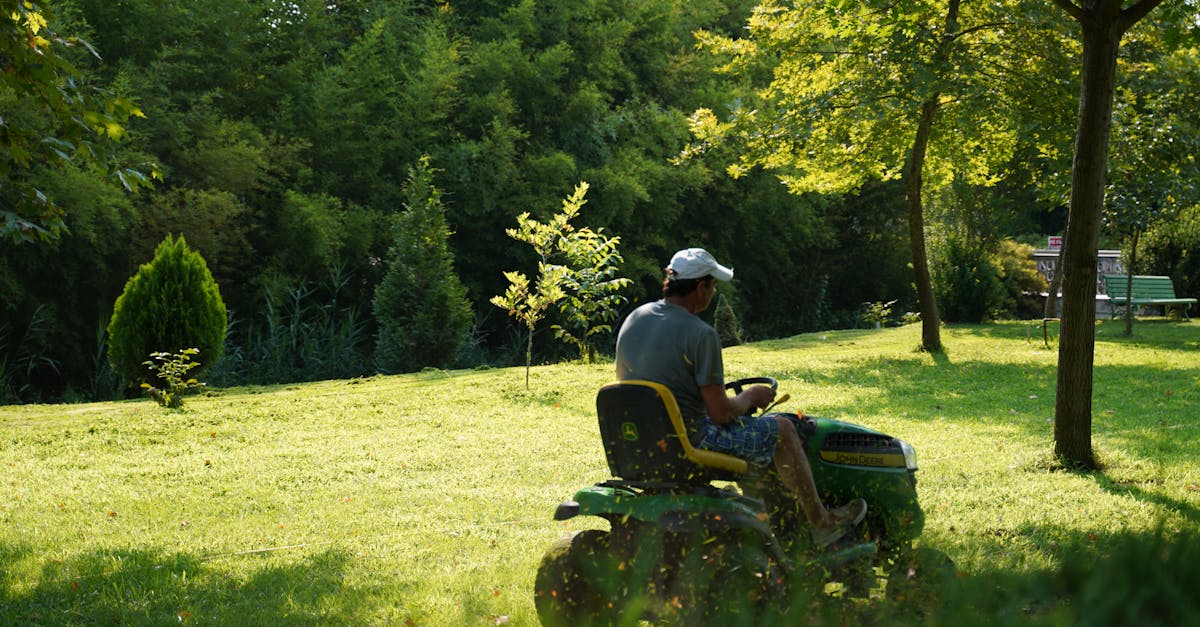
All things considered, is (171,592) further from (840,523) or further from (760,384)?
(840,523)

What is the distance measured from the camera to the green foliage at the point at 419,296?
19.2m

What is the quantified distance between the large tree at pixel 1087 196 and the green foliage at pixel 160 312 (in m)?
10.5

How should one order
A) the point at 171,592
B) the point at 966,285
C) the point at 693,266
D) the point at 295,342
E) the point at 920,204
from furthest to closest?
the point at 966,285, the point at 295,342, the point at 920,204, the point at 171,592, the point at 693,266

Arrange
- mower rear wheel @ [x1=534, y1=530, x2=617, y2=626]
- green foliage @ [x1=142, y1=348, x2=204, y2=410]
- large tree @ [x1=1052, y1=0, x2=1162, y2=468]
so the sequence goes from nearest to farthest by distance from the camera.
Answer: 1. mower rear wheel @ [x1=534, y1=530, x2=617, y2=626]
2. large tree @ [x1=1052, y1=0, x2=1162, y2=468]
3. green foliage @ [x1=142, y1=348, x2=204, y2=410]

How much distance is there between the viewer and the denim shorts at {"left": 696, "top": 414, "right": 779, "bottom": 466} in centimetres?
456

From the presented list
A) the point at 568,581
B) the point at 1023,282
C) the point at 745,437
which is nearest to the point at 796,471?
the point at 745,437

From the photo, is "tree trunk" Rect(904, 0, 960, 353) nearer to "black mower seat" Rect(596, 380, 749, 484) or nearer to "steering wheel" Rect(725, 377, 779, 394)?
"steering wheel" Rect(725, 377, 779, 394)

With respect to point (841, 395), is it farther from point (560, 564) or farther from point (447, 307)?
point (560, 564)

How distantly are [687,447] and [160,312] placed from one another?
11499mm

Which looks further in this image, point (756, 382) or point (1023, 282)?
point (1023, 282)

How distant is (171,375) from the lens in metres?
13.2

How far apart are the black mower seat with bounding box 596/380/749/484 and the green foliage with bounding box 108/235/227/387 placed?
11035 millimetres

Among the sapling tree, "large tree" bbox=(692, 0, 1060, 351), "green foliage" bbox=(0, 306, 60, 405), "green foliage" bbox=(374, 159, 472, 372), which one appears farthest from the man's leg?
"green foliage" bbox=(0, 306, 60, 405)

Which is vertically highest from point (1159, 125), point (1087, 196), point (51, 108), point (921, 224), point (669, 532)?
point (1159, 125)
